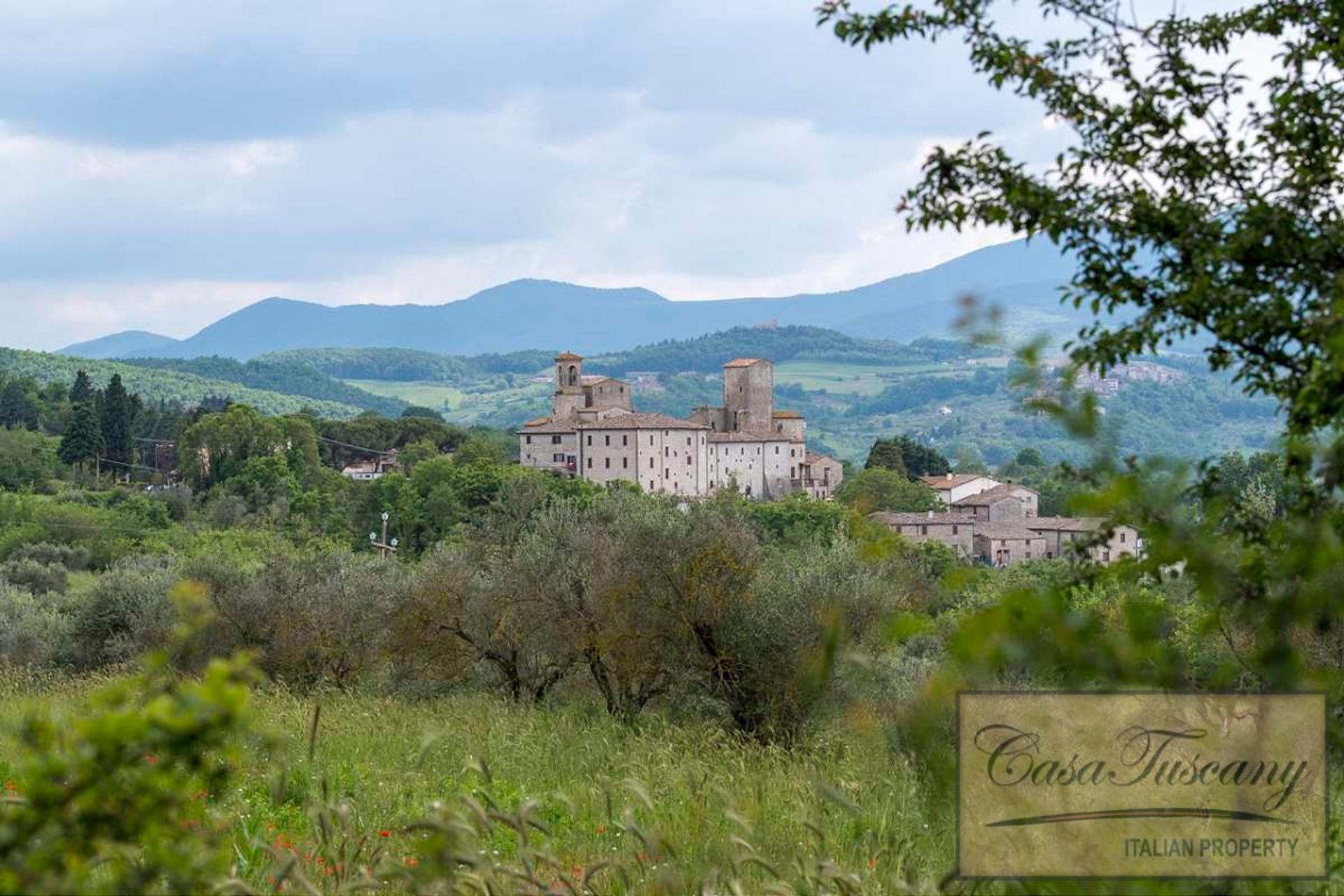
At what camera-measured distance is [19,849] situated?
83.0 inches

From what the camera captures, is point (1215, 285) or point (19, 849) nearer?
point (19, 849)

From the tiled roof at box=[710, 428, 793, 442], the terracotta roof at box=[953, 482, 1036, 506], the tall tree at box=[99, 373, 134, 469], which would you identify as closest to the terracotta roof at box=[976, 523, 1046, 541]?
the terracotta roof at box=[953, 482, 1036, 506]

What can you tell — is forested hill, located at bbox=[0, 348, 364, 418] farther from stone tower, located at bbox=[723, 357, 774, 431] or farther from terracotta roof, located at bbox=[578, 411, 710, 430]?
terracotta roof, located at bbox=[578, 411, 710, 430]

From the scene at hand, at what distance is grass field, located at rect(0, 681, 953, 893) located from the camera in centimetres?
517

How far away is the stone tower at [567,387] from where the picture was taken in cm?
9944

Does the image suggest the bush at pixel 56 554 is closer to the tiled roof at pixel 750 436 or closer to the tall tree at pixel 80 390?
the tiled roof at pixel 750 436

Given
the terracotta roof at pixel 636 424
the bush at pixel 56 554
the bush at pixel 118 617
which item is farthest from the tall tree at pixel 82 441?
the bush at pixel 118 617

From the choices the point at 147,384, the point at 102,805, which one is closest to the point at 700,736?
the point at 102,805

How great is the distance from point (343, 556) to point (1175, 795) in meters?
19.5

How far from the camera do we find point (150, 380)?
184m

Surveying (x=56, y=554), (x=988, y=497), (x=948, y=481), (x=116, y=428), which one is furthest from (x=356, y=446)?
(x=56, y=554)

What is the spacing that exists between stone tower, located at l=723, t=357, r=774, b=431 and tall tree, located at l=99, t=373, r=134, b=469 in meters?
39.9

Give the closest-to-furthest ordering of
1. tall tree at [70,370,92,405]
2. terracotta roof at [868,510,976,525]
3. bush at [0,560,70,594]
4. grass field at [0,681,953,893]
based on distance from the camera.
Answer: grass field at [0,681,953,893]
bush at [0,560,70,594]
terracotta roof at [868,510,976,525]
tall tree at [70,370,92,405]

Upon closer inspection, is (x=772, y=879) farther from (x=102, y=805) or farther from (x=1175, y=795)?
(x=102, y=805)
